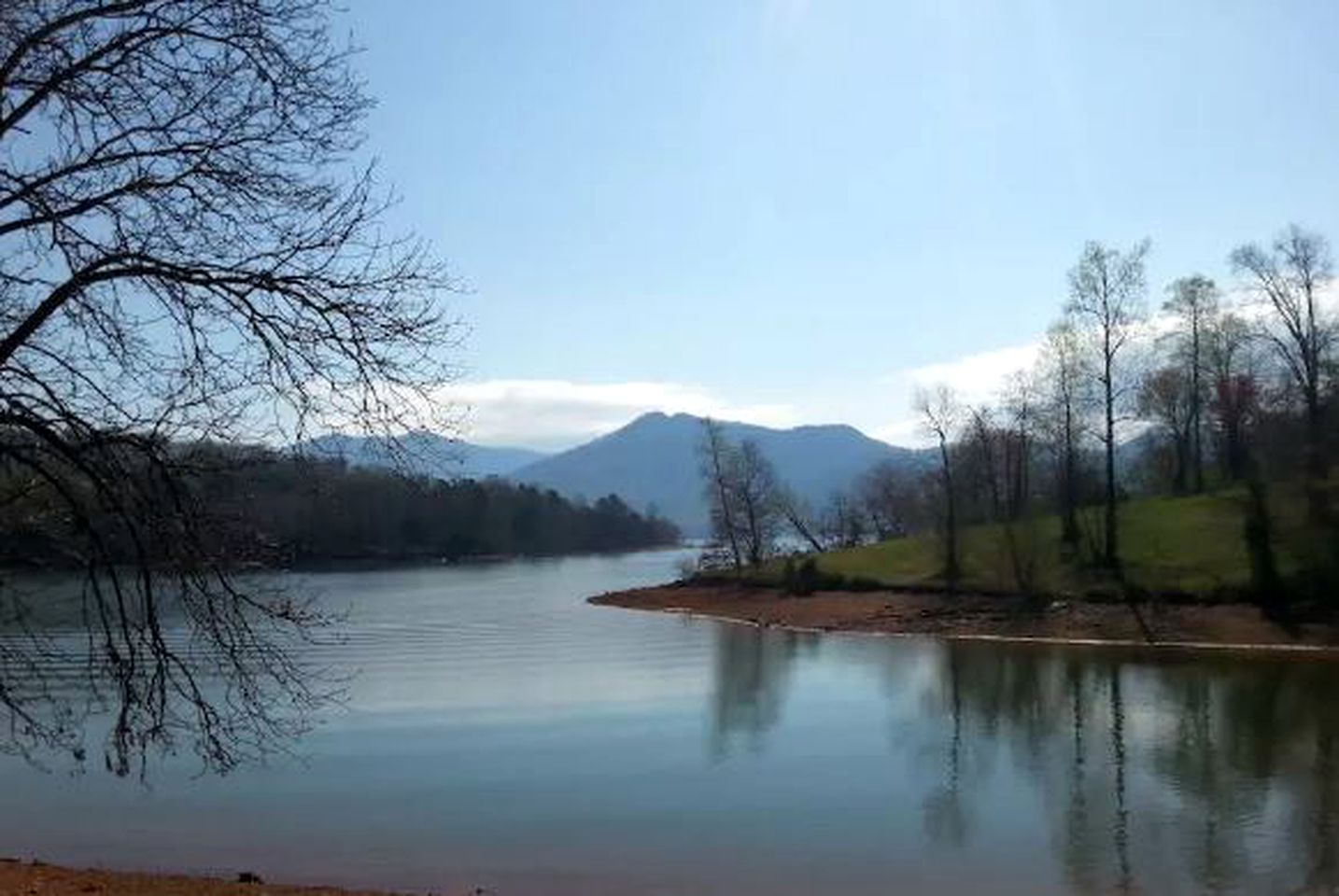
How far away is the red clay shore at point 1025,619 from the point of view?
45938 mm

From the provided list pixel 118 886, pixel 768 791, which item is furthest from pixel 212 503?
pixel 768 791

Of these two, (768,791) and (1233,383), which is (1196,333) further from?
(768,791)

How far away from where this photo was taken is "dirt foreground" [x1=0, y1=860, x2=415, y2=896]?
12008 mm

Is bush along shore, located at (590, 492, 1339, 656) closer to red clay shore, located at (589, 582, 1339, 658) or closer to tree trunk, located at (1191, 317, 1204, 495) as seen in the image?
red clay shore, located at (589, 582, 1339, 658)

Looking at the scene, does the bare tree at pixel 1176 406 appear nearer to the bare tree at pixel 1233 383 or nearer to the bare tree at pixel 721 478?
the bare tree at pixel 1233 383

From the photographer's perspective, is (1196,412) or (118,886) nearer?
(118,886)

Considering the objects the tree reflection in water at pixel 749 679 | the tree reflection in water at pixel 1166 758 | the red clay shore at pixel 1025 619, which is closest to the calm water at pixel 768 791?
the tree reflection in water at pixel 1166 758

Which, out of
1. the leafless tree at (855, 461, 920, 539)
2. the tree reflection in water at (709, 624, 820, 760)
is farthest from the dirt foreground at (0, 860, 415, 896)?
the leafless tree at (855, 461, 920, 539)

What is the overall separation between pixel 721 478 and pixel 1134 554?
30816 mm

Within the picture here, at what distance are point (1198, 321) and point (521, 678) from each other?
45.4m

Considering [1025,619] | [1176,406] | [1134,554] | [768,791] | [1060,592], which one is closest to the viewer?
[768,791]

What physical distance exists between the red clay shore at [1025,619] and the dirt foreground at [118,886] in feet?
126

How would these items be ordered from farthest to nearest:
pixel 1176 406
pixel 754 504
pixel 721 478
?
pixel 721 478 < pixel 754 504 < pixel 1176 406

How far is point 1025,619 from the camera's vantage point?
52156 millimetres
